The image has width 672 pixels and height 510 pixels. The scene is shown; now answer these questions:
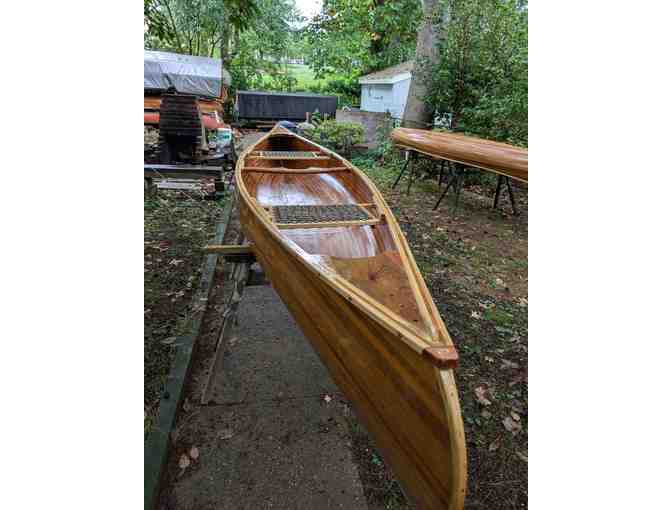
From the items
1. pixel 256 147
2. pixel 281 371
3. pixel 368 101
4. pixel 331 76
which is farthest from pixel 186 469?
pixel 331 76

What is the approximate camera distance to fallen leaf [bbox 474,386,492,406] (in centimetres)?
286

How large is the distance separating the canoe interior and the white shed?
11.2 m

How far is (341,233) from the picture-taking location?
299 cm

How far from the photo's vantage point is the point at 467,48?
803 cm

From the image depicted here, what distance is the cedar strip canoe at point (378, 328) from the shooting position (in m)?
1.31

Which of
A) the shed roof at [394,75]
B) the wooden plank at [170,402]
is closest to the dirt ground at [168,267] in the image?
the wooden plank at [170,402]

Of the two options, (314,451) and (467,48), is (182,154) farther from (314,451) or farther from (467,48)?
(314,451)

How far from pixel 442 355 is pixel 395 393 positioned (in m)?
0.36

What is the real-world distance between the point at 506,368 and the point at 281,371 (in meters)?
1.78

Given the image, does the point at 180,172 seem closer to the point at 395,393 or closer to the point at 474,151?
the point at 474,151

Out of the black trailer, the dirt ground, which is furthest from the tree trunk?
the black trailer

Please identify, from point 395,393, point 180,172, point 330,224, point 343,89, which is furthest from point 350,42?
point 395,393

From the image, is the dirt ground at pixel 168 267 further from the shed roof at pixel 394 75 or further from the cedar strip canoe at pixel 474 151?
the shed roof at pixel 394 75

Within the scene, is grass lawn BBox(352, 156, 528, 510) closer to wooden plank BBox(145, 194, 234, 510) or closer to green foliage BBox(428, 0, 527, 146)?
wooden plank BBox(145, 194, 234, 510)
